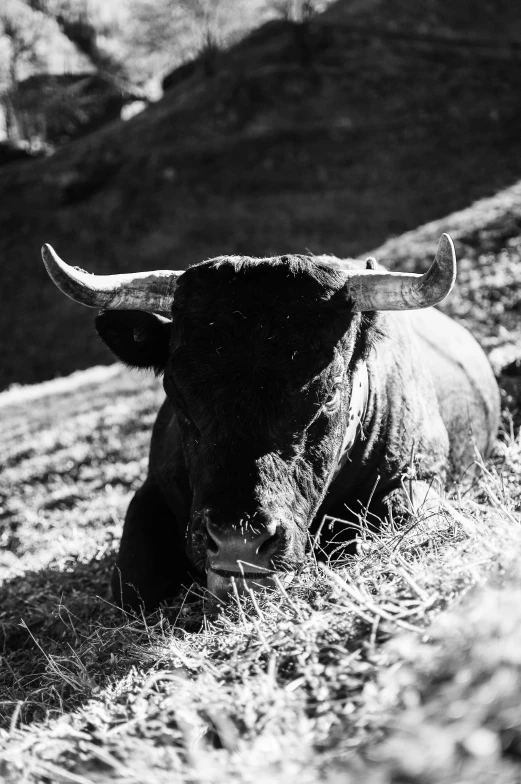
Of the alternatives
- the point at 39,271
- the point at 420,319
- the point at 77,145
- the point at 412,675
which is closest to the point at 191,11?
the point at 77,145

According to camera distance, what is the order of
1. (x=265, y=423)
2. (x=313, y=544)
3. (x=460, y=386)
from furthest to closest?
(x=460, y=386)
(x=313, y=544)
(x=265, y=423)

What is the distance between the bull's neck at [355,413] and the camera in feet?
14.5

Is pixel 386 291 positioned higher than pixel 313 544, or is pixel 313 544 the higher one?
pixel 386 291

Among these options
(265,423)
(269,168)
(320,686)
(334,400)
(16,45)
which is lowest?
(269,168)

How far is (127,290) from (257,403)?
4.47 feet

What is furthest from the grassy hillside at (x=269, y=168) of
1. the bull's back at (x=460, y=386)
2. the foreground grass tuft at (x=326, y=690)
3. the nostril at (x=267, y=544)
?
the foreground grass tuft at (x=326, y=690)

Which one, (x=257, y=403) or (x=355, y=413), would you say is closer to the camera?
(x=257, y=403)

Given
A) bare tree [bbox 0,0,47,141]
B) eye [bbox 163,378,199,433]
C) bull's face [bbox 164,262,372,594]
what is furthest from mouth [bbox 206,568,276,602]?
bare tree [bbox 0,0,47,141]

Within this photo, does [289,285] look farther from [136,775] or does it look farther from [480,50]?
[480,50]

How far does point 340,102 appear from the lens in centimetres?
3572

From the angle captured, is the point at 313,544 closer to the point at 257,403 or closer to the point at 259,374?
the point at 257,403

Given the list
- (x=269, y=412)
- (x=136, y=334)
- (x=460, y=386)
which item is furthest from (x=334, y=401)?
(x=460, y=386)

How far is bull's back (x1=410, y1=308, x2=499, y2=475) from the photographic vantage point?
20.2 ft

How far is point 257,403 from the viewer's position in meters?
3.69
